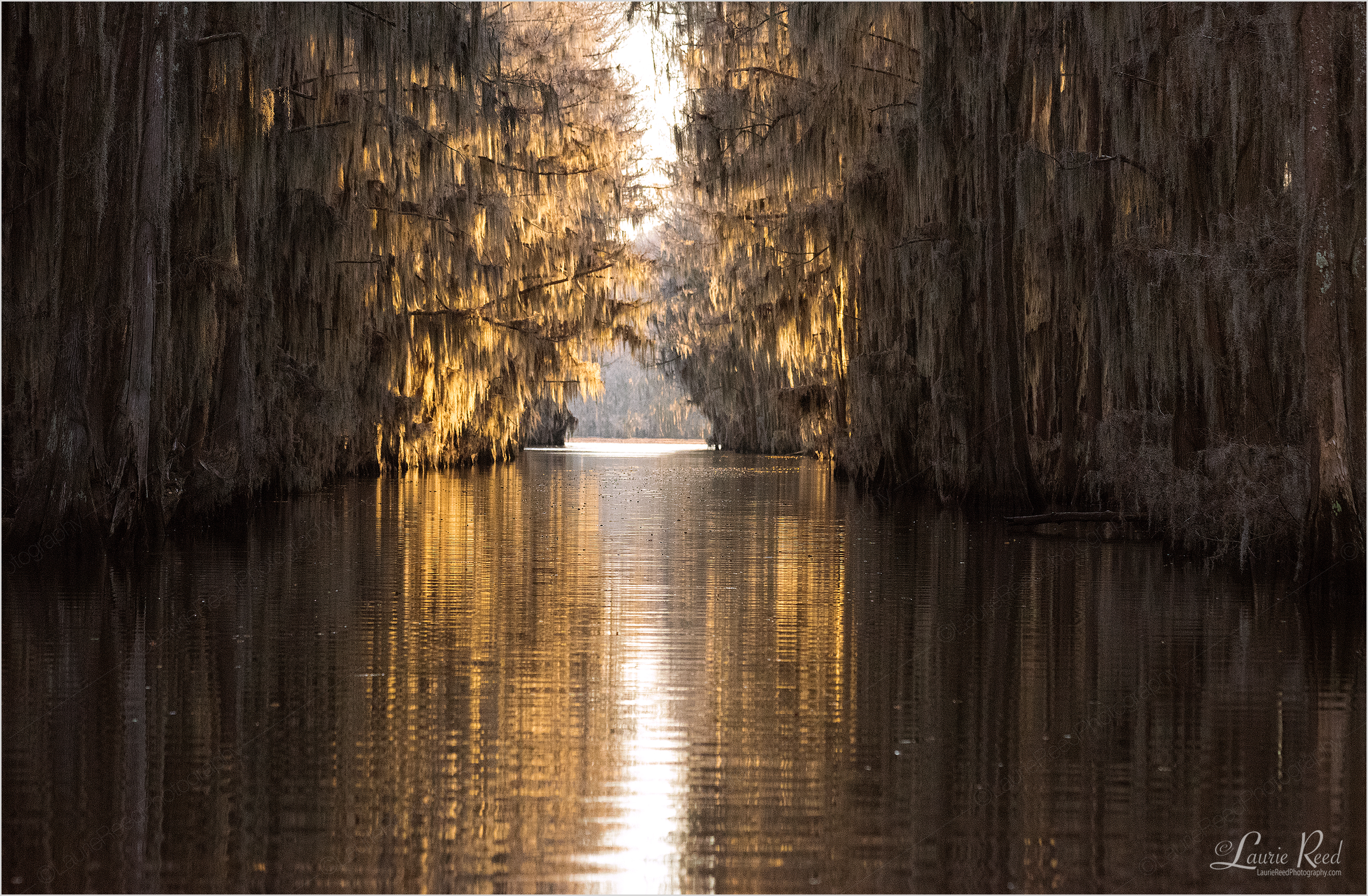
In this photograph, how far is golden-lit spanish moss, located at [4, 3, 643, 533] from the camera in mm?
10930

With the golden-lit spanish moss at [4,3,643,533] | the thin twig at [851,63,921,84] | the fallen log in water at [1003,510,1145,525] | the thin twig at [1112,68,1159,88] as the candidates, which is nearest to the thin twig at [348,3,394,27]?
the golden-lit spanish moss at [4,3,643,533]

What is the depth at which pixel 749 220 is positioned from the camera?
25859 mm

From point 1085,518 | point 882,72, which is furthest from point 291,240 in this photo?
point 1085,518

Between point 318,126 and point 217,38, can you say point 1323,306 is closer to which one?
point 217,38

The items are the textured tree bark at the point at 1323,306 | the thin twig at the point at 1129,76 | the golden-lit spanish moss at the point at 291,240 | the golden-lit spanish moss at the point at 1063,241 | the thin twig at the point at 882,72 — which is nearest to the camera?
the textured tree bark at the point at 1323,306

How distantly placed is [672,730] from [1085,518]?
8662mm

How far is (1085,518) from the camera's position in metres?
12.8

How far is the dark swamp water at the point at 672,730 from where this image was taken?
3.62 meters

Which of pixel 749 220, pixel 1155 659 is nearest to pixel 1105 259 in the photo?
pixel 1155 659

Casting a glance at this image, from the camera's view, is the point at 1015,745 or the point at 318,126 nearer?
the point at 1015,745

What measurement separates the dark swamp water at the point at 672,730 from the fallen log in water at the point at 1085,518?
2.59m

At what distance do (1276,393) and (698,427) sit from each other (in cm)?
8805

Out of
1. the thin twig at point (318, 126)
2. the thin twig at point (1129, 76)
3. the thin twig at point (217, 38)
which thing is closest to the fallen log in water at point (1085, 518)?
the thin twig at point (1129, 76)

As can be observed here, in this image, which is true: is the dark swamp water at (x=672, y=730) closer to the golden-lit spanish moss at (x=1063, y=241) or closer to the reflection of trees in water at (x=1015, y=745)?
the reflection of trees in water at (x=1015, y=745)
